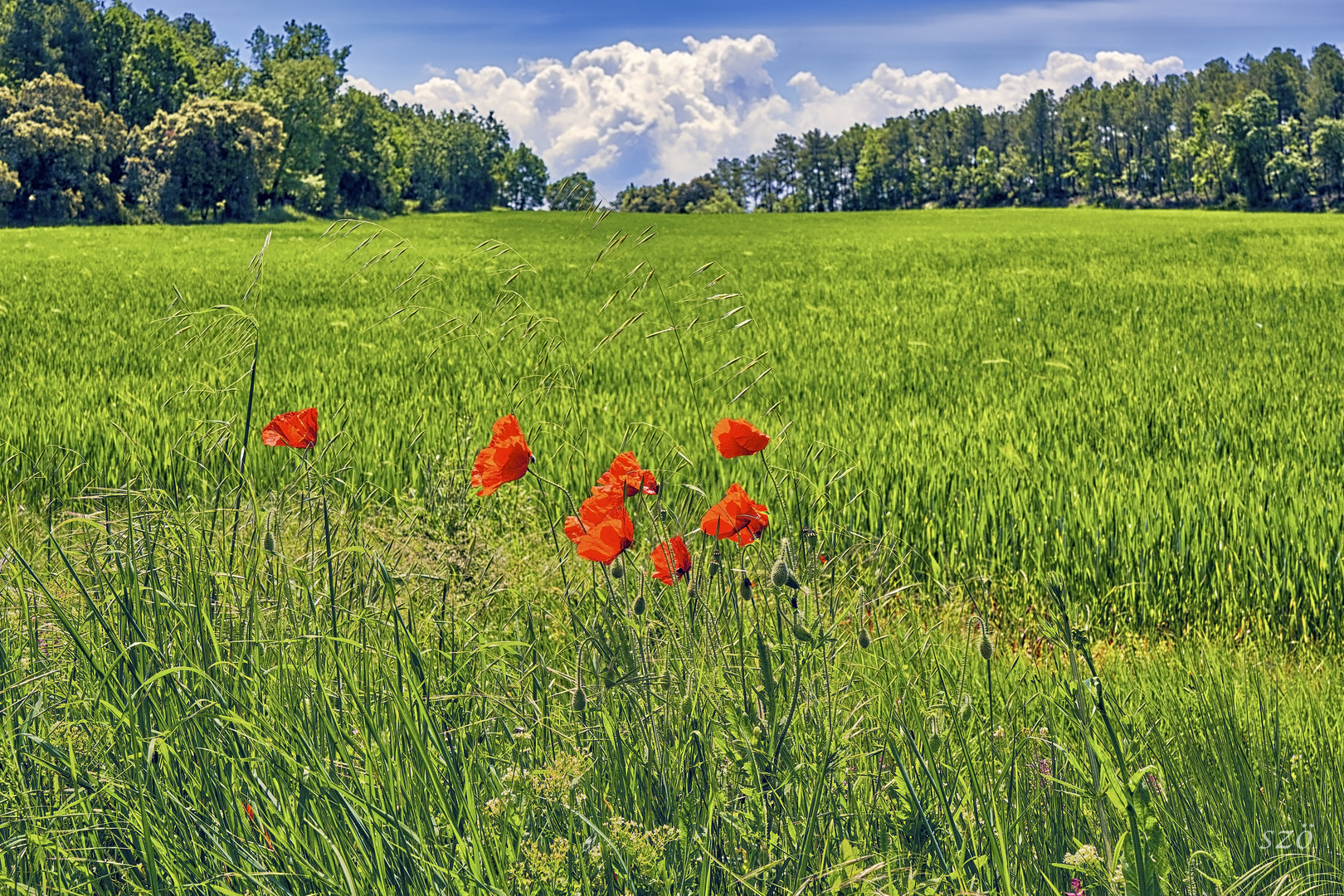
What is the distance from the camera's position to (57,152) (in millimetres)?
47031

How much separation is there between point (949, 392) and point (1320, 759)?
5.23 m

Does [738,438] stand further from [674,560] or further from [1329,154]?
[1329,154]

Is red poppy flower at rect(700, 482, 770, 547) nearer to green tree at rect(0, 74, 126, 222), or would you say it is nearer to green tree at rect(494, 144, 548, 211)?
green tree at rect(0, 74, 126, 222)

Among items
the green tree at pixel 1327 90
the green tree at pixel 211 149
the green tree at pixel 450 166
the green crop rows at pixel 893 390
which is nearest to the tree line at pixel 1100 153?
the green tree at pixel 1327 90

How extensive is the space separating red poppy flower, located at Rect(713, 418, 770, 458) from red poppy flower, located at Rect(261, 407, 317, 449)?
39.4 inches

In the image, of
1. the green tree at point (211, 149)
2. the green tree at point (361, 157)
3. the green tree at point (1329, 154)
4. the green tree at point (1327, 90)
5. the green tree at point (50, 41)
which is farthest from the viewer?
the green tree at point (1327, 90)

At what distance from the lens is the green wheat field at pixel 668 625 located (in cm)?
148

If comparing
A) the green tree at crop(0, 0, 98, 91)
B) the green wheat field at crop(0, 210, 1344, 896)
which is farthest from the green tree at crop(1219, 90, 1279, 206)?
the green tree at crop(0, 0, 98, 91)

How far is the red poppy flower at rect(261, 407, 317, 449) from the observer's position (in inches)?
79.7

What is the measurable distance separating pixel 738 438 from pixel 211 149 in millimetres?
56751

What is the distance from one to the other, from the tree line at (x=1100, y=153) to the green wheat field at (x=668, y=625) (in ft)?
247

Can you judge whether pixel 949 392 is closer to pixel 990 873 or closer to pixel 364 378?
pixel 364 378

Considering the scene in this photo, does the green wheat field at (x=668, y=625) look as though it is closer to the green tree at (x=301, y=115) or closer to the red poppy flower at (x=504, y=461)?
the red poppy flower at (x=504, y=461)

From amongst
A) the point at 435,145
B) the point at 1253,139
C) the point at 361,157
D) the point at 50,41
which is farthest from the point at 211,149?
the point at 1253,139
